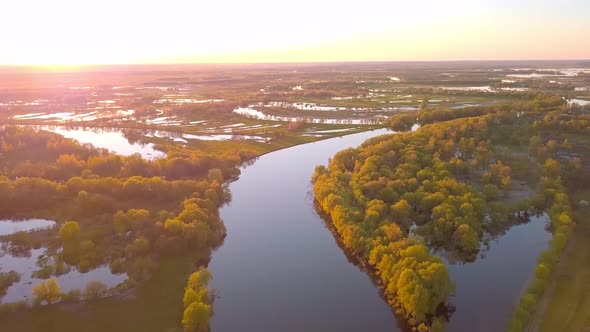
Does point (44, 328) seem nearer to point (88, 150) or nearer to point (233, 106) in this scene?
point (88, 150)

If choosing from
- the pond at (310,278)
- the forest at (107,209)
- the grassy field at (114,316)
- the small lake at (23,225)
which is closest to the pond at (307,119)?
the forest at (107,209)

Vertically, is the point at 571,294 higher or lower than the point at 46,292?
lower

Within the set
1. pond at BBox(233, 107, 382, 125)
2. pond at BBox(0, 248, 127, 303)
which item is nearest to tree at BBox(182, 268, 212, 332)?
pond at BBox(0, 248, 127, 303)

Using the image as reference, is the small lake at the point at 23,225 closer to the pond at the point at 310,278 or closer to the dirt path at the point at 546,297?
the pond at the point at 310,278

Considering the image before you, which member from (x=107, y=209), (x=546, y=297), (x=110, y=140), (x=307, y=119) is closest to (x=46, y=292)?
(x=107, y=209)

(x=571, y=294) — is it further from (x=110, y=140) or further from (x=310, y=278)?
(x=110, y=140)

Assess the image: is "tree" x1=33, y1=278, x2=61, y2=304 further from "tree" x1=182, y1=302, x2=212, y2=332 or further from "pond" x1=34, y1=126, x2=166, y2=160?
"pond" x1=34, y1=126, x2=166, y2=160

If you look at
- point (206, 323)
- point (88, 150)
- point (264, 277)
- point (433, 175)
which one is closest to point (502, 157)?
point (433, 175)
